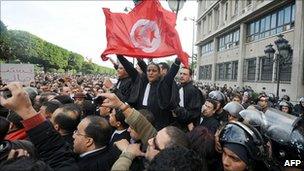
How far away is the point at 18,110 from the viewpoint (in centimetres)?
229

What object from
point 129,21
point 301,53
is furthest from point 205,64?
point 129,21

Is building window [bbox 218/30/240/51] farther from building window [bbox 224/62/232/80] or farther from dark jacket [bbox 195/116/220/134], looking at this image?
dark jacket [bbox 195/116/220/134]

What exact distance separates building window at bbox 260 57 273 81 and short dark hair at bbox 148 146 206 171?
24707 millimetres

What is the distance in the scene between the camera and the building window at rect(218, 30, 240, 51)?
35.5 meters

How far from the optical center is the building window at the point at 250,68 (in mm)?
29984

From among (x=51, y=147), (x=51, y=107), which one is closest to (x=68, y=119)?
(x=51, y=107)

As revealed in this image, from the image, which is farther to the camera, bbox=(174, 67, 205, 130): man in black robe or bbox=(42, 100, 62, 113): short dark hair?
bbox=(174, 67, 205, 130): man in black robe

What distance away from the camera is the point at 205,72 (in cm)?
5125

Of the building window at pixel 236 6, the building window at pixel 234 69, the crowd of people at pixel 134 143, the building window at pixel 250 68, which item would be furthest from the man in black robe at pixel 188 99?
the building window at pixel 236 6

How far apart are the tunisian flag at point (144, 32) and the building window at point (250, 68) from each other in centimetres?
2437

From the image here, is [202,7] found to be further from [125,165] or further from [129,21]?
[125,165]

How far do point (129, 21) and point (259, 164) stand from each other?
4531 mm

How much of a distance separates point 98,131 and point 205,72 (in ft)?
160

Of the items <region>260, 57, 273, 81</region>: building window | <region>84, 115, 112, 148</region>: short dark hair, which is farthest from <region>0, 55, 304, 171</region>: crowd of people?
<region>260, 57, 273, 81</region>: building window
